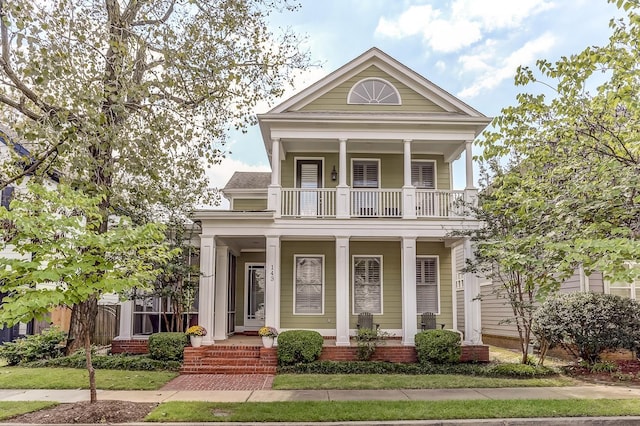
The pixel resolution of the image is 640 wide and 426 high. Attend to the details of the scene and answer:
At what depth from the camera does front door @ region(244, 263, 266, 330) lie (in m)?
16.0

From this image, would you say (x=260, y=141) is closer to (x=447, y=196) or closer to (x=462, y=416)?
(x=447, y=196)

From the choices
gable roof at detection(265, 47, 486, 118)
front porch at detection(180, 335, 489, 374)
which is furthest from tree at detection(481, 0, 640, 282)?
Answer: gable roof at detection(265, 47, 486, 118)

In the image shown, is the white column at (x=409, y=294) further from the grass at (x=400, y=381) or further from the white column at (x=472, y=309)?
Answer: the grass at (x=400, y=381)

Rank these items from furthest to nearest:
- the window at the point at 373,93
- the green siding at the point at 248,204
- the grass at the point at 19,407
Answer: the green siding at the point at 248,204, the window at the point at 373,93, the grass at the point at 19,407

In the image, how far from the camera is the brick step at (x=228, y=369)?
11562 mm

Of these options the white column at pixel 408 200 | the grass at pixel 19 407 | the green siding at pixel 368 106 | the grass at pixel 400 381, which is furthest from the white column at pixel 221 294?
the grass at pixel 19 407

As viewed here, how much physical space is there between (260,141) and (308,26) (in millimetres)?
5029

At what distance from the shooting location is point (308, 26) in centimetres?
1184

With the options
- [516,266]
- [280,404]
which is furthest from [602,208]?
[280,404]

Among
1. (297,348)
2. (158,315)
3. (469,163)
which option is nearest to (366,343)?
(297,348)

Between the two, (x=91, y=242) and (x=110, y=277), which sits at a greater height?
(x=91, y=242)

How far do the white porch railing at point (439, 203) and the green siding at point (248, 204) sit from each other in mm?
5761

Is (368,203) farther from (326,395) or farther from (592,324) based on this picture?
(326,395)

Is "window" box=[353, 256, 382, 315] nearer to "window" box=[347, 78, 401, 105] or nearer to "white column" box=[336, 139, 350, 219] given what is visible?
"white column" box=[336, 139, 350, 219]
